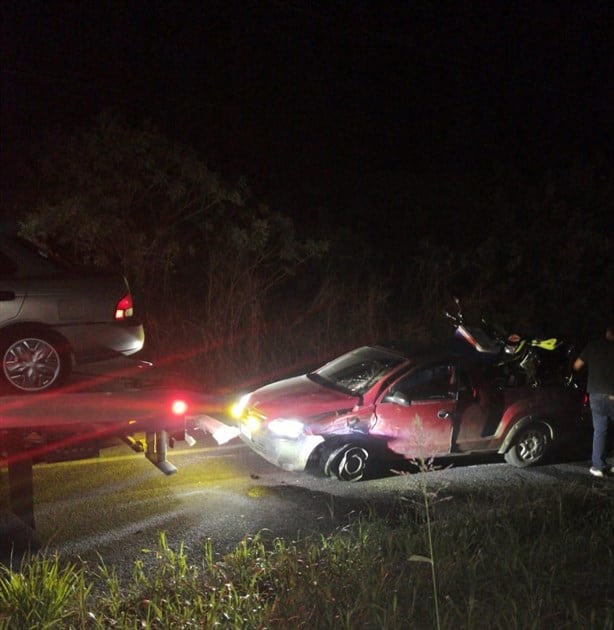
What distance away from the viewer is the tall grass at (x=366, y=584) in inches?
164

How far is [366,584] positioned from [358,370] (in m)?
3.87

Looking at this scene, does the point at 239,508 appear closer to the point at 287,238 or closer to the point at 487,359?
the point at 487,359

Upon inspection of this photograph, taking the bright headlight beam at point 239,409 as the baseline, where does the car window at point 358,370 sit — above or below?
above

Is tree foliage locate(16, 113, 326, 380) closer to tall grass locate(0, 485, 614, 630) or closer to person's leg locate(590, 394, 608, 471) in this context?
person's leg locate(590, 394, 608, 471)

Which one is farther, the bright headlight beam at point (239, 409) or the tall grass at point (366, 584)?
the bright headlight beam at point (239, 409)

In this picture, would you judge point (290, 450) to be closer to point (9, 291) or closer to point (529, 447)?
point (529, 447)

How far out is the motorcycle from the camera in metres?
8.70

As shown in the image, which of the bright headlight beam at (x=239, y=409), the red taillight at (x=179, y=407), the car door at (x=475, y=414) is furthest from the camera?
the bright headlight beam at (x=239, y=409)

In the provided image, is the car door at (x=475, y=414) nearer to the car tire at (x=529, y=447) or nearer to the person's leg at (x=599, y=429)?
the car tire at (x=529, y=447)

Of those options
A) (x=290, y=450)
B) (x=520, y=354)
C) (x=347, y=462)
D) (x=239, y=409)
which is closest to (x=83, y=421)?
(x=290, y=450)

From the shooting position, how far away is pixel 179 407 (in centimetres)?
614

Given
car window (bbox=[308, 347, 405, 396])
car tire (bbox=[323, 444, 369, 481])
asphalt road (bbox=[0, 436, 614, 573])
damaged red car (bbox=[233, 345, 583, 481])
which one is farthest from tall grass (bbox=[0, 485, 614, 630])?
car window (bbox=[308, 347, 405, 396])

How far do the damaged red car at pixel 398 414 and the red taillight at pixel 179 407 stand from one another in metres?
1.43

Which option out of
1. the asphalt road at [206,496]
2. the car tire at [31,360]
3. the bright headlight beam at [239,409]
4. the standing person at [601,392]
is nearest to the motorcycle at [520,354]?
the standing person at [601,392]
